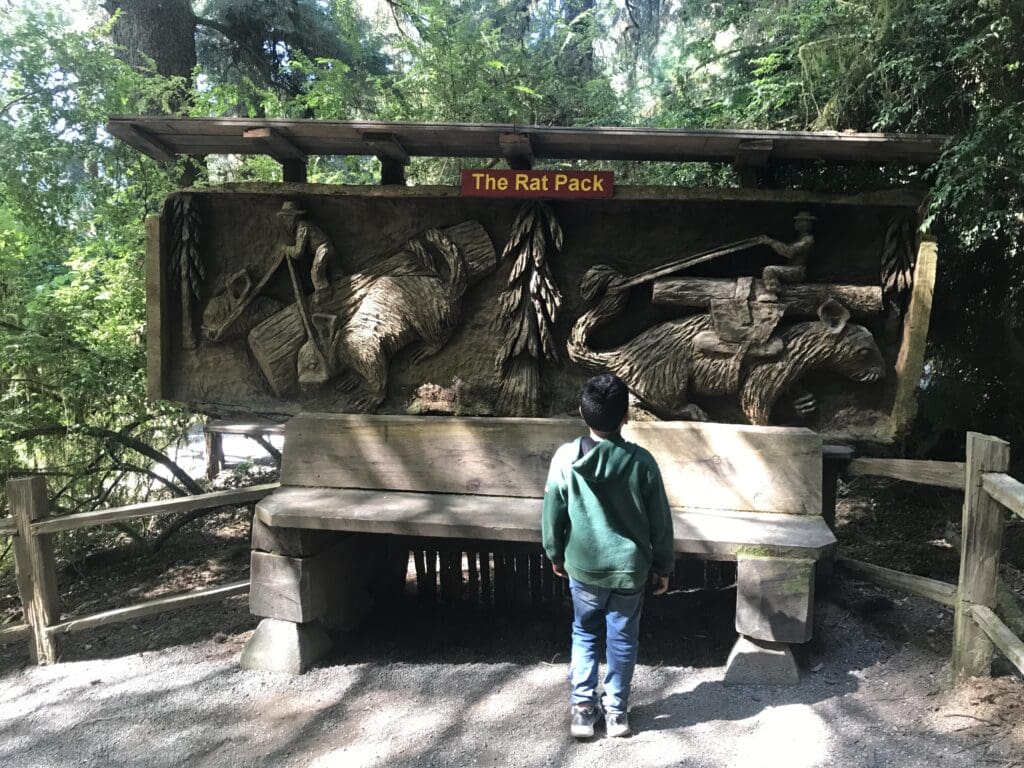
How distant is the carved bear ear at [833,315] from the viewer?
385cm

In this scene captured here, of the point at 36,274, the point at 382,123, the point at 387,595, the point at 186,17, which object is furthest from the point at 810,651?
the point at 186,17

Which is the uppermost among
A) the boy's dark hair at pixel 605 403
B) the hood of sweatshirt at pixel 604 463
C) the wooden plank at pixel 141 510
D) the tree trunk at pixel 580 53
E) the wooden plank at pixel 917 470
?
the tree trunk at pixel 580 53

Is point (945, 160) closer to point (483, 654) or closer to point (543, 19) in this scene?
point (483, 654)

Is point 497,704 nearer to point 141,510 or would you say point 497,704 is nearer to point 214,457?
point 141,510

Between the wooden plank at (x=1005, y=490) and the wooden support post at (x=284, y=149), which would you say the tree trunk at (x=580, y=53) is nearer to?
the wooden support post at (x=284, y=149)

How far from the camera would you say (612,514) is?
274 cm

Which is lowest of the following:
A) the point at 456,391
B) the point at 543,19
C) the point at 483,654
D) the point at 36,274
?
the point at 483,654

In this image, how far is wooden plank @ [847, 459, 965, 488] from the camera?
3332 millimetres

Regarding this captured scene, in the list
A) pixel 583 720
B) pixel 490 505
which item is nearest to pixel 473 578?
pixel 490 505

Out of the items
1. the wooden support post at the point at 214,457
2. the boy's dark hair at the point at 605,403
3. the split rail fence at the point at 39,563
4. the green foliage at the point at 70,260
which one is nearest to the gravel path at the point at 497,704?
the split rail fence at the point at 39,563

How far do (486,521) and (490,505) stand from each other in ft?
0.78

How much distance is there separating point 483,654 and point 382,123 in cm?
322

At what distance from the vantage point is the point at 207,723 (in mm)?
3305

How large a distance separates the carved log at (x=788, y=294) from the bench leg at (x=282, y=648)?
2.88 metres
